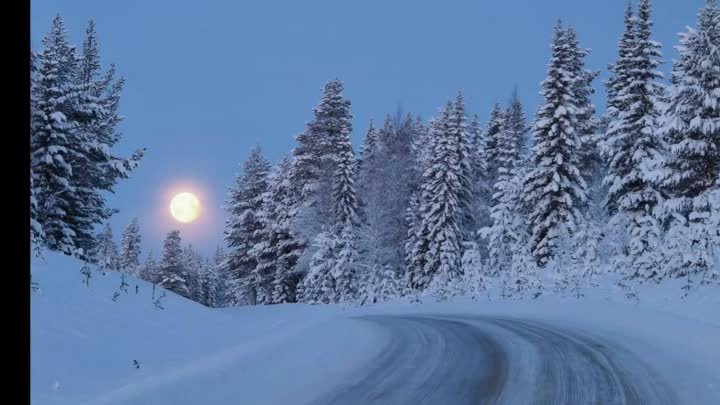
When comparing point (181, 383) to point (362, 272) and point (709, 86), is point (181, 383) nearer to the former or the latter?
point (709, 86)

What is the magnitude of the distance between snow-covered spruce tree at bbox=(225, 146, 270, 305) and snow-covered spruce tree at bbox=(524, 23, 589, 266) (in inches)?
930

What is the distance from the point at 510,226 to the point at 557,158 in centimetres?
443

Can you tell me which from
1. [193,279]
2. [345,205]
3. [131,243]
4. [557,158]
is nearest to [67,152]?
[345,205]

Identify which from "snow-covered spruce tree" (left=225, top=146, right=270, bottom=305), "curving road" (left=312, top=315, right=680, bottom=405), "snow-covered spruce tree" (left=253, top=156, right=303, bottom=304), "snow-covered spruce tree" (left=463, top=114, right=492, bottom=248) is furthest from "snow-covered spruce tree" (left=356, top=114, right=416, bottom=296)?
"curving road" (left=312, top=315, right=680, bottom=405)

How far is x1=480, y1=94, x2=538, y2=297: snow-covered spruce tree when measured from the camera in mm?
21953

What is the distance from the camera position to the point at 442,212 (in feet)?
112

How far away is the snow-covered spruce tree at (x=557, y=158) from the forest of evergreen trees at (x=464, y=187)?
95mm

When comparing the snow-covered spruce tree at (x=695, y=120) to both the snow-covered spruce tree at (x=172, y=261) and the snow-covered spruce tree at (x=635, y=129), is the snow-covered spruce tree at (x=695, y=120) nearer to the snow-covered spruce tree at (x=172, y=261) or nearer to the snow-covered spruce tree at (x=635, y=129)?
the snow-covered spruce tree at (x=635, y=129)

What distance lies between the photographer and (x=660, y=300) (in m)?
13.5

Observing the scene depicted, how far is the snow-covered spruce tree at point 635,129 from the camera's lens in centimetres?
2380

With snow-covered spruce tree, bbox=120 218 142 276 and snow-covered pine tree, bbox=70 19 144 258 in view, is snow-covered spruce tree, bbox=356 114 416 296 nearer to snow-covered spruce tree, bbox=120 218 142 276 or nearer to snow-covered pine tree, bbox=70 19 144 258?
snow-covered pine tree, bbox=70 19 144 258

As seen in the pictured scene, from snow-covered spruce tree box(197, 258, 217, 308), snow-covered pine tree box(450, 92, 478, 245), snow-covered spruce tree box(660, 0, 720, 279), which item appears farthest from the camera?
snow-covered spruce tree box(197, 258, 217, 308)

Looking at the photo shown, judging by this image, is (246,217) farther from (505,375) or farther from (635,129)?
(505,375)
